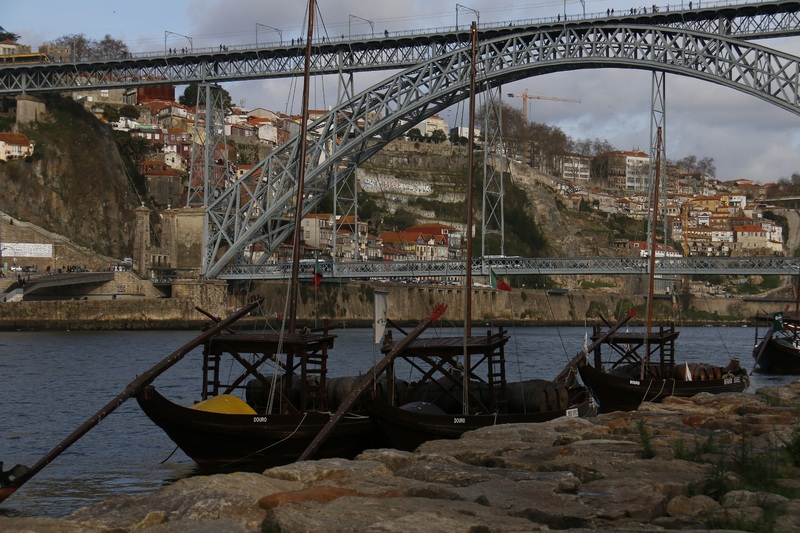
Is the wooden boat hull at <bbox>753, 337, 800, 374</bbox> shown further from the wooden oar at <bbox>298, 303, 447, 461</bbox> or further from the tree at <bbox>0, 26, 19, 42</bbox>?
the tree at <bbox>0, 26, 19, 42</bbox>

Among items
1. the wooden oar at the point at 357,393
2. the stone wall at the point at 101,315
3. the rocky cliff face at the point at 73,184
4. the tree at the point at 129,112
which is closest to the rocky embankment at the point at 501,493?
the wooden oar at the point at 357,393

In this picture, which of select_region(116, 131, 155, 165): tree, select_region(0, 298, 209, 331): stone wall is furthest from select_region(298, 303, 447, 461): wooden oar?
select_region(116, 131, 155, 165): tree

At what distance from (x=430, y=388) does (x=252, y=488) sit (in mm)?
9218

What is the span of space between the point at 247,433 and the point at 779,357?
3083 cm

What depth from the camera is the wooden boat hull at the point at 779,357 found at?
43.6 metres

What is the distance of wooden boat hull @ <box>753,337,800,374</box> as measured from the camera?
43594 mm

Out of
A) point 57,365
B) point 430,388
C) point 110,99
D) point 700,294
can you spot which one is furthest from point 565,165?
point 430,388

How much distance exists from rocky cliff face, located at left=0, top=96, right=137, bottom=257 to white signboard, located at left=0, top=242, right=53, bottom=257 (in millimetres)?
6726

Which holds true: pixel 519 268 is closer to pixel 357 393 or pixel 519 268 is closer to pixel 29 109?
pixel 29 109

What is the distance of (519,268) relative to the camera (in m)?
65.8

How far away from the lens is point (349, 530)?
30.3ft

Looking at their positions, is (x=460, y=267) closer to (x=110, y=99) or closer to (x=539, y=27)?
(x=539, y=27)

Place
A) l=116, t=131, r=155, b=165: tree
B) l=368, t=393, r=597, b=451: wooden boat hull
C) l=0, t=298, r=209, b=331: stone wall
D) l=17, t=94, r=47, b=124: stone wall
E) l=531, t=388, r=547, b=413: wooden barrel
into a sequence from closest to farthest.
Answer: l=368, t=393, r=597, b=451: wooden boat hull
l=531, t=388, r=547, b=413: wooden barrel
l=0, t=298, r=209, b=331: stone wall
l=17, t=94, r=47, b=124: stone wall
l=116, t=131, r=155, b=165: tree

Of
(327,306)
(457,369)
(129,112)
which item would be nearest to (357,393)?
(457,369)
